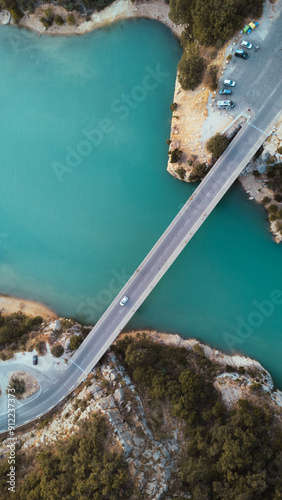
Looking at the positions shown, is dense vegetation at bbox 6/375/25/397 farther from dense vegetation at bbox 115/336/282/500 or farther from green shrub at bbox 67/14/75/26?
green shrub at bbox 67/14/75/26

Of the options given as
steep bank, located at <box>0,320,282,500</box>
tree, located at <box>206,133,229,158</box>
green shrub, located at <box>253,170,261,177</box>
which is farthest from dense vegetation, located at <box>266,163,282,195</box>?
steep bank, located at <box>0,320,282,500</box>

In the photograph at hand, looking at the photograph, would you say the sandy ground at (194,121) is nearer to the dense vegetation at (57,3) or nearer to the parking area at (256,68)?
the parking area at (256,68)

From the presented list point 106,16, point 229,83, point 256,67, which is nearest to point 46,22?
point 106,16

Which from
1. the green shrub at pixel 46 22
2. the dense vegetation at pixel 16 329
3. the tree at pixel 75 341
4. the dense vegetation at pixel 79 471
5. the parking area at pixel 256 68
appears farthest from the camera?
the green shrub at pixel 46 22

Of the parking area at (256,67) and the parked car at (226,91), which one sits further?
the parked car at (226,91)

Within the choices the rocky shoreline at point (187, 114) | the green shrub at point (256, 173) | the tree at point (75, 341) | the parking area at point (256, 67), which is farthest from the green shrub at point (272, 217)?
the tree at point (75, 341)

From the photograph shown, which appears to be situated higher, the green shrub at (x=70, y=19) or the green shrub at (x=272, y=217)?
the green shrub at (x=70, y=19)

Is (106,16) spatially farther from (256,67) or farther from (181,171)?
(181,171)
